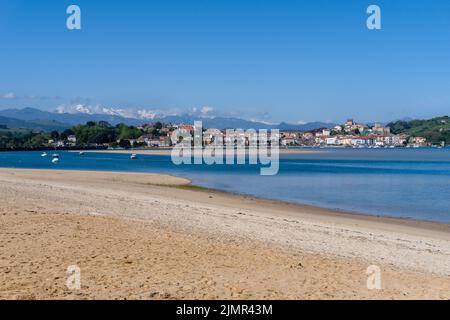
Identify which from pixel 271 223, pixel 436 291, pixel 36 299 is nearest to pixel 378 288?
pixel 436 291

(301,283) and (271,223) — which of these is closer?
(301,283)

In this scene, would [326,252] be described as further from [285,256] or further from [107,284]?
[107,284]

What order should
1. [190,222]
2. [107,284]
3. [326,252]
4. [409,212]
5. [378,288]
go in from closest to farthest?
[107,284], [378,288], [326,252], [190,222], [409,212]

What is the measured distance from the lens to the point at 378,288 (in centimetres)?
1008

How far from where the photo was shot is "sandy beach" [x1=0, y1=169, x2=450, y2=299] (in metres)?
9.37

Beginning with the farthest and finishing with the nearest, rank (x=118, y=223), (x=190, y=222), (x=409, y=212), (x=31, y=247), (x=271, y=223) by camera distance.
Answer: (x=409, y=212)
(x=271, y=223)
(x=190, y=222)
(x=118, y=223)
(x=31, y=247)

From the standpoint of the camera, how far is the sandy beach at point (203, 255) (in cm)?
937

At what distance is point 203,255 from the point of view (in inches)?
494

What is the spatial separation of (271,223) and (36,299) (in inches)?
519
